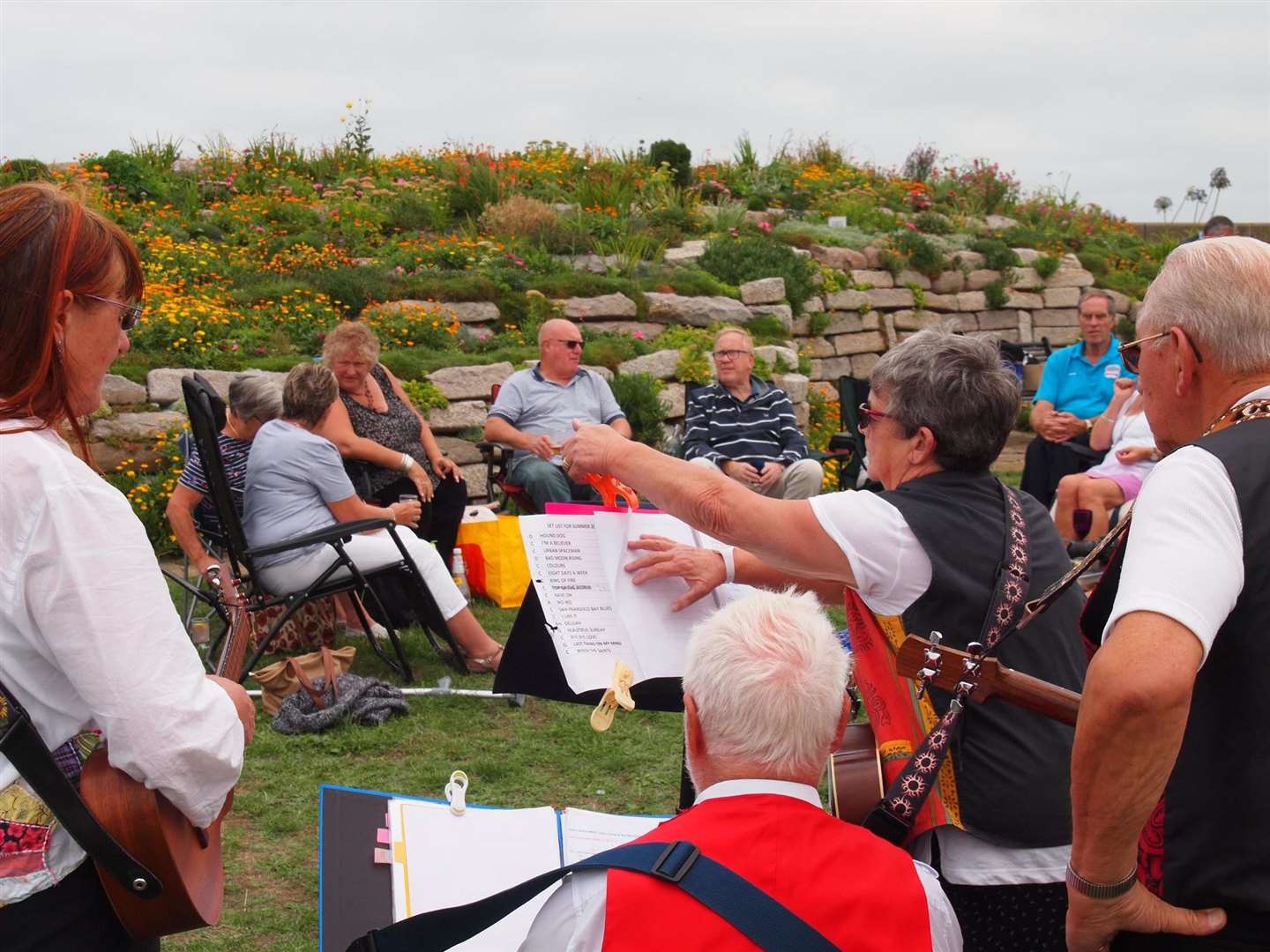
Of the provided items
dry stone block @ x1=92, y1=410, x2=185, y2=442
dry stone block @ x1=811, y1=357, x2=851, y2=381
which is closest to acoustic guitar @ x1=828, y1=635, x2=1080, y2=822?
dry stone block @ x1=92, y1=410, x2=185, y2=442

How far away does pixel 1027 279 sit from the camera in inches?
581

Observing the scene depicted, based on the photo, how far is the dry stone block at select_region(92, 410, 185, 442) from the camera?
7.70m

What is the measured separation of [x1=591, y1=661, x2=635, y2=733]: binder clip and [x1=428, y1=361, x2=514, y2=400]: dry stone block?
6.58 metres

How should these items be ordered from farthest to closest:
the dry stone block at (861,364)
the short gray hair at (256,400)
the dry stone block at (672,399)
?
the dry stone block at (861,364)
the dry stone block at (672,399)
the short gray hair at (256,400)

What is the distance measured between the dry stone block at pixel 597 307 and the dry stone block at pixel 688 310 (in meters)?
0.27

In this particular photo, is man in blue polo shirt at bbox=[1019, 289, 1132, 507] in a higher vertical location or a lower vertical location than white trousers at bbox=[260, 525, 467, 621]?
higher

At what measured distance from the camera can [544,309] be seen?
10500mm

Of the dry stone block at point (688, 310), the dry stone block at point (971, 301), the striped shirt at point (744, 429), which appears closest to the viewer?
the striped shirt at point (744, 429)

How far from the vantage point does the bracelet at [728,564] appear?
254 cm

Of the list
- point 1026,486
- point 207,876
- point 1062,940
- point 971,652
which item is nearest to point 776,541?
point 971,652

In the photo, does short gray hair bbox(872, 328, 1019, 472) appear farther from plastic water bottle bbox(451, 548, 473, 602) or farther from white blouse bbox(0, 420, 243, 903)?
plastic water bottle bbox(451, 548, 473, 602)

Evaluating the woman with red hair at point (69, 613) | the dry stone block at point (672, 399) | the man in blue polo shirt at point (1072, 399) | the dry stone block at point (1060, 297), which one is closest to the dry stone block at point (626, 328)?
the dry stone block at point (672, 399)

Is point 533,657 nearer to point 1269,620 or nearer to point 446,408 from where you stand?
point 1269,620

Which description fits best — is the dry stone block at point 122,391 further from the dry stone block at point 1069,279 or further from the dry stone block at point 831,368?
the dry stone block at point 1069,279
